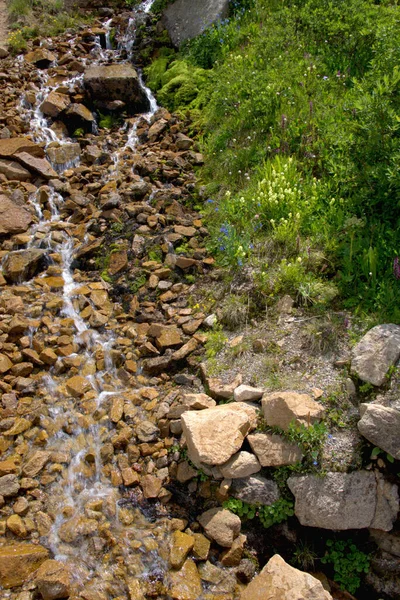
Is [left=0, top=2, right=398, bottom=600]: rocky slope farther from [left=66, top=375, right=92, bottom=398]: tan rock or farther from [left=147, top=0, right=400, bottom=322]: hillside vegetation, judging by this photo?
[left=147, top=0, right=400, bottom=322]: hillside vegetation

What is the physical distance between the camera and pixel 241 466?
4410mm

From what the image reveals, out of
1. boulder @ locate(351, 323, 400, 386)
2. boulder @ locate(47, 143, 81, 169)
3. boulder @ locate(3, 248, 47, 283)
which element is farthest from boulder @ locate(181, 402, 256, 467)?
boulder @ locate(47, 143, 81, 169)

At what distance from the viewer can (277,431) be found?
446 cm

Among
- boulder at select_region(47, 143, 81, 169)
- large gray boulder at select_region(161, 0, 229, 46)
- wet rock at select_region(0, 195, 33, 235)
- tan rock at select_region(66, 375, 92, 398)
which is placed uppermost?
large gray boulder at select_region(161, 0, 229, 46)

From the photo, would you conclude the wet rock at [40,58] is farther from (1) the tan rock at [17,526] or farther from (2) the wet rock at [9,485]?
(1) the tan rock at [17,526]

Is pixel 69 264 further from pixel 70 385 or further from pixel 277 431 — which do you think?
pixel 277 431

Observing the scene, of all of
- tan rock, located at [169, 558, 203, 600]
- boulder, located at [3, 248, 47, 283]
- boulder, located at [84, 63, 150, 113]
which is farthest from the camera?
boulder, located at [84, 63, 150, 113]

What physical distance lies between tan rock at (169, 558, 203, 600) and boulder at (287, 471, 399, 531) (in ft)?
3.30

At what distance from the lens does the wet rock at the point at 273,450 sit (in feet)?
14.3

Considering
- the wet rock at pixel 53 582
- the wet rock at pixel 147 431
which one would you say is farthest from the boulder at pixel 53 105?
the wet rock at pixel 53 582

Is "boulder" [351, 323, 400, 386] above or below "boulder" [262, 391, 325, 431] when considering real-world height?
above

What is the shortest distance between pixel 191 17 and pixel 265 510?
10.5m

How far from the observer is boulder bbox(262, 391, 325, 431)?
170 inches

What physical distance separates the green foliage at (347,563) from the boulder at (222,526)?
0.80m
